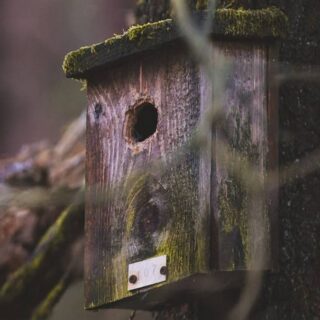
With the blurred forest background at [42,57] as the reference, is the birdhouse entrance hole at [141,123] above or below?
below

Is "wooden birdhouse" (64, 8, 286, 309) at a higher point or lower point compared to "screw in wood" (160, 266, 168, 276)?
higher

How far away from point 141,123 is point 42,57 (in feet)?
14.3

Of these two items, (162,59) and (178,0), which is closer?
(178,0)

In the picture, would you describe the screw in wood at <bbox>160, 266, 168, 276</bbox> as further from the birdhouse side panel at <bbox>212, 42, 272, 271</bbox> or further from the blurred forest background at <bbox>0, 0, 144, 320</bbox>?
the blurred forest background at <bbox>0, 0, 144, 320</bbox>

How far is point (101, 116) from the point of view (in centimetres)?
417

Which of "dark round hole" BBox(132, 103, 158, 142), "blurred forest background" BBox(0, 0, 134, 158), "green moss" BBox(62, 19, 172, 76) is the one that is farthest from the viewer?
"blurred forest background" BBox(0, 0, 134, 158)

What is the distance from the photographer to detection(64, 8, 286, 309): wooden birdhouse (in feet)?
12.4

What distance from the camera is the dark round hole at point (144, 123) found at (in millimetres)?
4059

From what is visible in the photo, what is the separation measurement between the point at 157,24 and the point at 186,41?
0.11 meters

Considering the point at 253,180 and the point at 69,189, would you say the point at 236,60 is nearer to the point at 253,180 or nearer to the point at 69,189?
the point at 253,180

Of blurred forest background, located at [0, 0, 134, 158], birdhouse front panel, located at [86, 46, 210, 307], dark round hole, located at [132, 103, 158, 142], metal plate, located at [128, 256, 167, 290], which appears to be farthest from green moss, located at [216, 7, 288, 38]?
blurred forest background, located at [0, 0, 134, 158]

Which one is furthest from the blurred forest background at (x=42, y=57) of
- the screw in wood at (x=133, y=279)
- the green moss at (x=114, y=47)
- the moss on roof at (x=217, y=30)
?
the screw in wood at (x=133, y=279)

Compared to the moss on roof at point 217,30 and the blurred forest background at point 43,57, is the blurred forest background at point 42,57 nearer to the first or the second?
the blurred forest background at point 43,57

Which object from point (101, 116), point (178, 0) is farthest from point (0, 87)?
point (178, 0)
